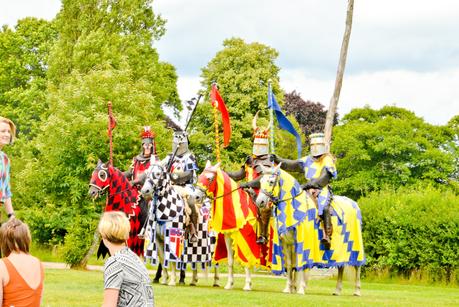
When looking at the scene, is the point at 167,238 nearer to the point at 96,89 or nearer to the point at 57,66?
the point at 96,89

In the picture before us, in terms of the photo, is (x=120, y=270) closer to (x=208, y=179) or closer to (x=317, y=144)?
(x=208, y=179)

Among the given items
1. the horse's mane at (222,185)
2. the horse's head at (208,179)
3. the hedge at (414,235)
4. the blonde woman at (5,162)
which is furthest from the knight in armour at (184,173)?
the hedge at (414,235)

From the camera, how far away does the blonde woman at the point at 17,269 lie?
7.16m

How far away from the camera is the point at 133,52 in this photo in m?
42.4

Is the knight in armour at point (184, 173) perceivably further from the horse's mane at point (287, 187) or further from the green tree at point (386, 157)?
the green tree at point (386, 157)

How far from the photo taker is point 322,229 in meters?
18.1

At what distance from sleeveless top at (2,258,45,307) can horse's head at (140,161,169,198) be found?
10.0 m

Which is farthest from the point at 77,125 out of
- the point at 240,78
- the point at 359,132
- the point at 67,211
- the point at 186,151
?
the point at 359,132

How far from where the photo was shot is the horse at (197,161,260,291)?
59.1ft

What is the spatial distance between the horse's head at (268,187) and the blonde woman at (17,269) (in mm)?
9346

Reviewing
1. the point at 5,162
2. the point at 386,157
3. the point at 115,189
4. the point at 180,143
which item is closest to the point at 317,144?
the point at 180,143

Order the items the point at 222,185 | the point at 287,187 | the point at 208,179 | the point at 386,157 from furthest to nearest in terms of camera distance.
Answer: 1. the point at 386,157
2. the point at 222,185
3. the point at 208,179
4. the point at 287,187

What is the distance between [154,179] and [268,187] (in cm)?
251

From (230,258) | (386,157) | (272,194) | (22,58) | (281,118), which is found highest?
(22,58)
